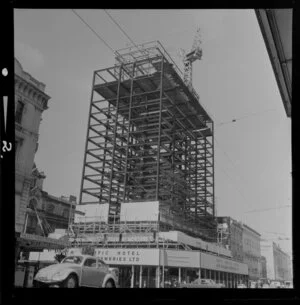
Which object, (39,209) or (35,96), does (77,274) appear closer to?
(35,96)

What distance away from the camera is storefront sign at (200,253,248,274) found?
673 inches

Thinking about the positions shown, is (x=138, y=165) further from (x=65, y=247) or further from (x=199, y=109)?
(x=65, y=247)

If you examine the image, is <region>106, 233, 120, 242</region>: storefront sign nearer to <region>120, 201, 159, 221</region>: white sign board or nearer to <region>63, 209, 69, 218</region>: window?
<region>120, 201, 159, 221</region>: white sign board

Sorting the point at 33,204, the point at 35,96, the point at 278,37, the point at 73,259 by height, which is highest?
the point at 35,96

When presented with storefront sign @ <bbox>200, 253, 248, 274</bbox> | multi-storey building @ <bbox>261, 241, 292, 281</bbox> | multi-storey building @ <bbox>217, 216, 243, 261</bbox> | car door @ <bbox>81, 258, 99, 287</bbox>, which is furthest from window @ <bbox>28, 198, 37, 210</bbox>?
multi-storey building @ <bbox>217, 216, 243, 261</bbox>

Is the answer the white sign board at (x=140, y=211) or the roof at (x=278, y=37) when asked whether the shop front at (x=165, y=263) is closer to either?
the white sign board at (x=140, y=211)

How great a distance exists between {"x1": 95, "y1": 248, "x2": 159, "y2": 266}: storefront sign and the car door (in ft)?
31.2

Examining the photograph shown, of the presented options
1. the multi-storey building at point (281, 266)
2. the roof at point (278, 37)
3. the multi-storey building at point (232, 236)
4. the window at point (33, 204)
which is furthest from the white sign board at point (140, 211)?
the roof at point (278, 37)

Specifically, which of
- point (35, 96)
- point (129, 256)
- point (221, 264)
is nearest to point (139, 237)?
point (129, 256)

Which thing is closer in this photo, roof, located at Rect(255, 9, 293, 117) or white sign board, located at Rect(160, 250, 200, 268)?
roof, located at Rect(255, 9, 293, 117)

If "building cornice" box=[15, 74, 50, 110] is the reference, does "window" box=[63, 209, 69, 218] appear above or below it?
below

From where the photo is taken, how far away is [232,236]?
75.5 ft

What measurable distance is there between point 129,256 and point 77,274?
36.4 ft
